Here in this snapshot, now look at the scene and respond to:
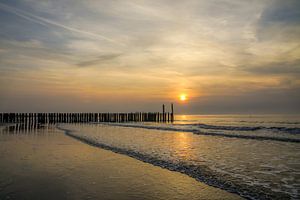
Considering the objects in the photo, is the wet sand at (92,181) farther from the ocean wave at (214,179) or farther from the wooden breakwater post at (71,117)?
the wooden breakwater post at (71,117)

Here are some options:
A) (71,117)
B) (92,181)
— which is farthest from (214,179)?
(71,117)

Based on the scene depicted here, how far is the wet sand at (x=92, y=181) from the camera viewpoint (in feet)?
18.2

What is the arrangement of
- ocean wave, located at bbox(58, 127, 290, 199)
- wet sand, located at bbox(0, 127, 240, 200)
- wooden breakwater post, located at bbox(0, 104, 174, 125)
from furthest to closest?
1. wooden breakwater post, located at bbox(0, 104, 174, 125)
2. ocean wave, located at bbox(58, 127, 290, 199)
3. wet sand, located at bbox(0, 127, 240, 200)

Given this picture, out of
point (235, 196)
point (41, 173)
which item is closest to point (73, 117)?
point (41, 173)

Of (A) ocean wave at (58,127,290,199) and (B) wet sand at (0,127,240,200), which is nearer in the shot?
(B) wet sand at (0,127,240,200)

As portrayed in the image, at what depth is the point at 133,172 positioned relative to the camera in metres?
7.81

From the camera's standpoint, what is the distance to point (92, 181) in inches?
262

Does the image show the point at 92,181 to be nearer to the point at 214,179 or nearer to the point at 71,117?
the point at 214,179

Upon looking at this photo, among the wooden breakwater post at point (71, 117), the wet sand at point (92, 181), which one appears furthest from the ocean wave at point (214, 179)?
the wooden breakwater post at point (71, 117)

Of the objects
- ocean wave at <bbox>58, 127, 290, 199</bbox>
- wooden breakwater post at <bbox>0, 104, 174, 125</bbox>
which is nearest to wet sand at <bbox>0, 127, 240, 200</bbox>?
ocean wave at <bbox>58, 127, 290, 199</bbox>

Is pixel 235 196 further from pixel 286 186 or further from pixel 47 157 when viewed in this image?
pixel 47 157

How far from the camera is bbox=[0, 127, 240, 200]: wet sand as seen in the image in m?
5.54

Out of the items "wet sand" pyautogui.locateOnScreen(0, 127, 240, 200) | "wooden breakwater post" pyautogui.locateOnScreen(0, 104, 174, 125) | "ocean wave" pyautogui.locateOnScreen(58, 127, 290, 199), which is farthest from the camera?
"wooden breakwater post" pyautogui.locateOnScreen(0, 104, 174, 125)

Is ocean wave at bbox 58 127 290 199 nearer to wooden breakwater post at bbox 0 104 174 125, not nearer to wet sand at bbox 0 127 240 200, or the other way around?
wet sand at bbox 0 127 240 200
